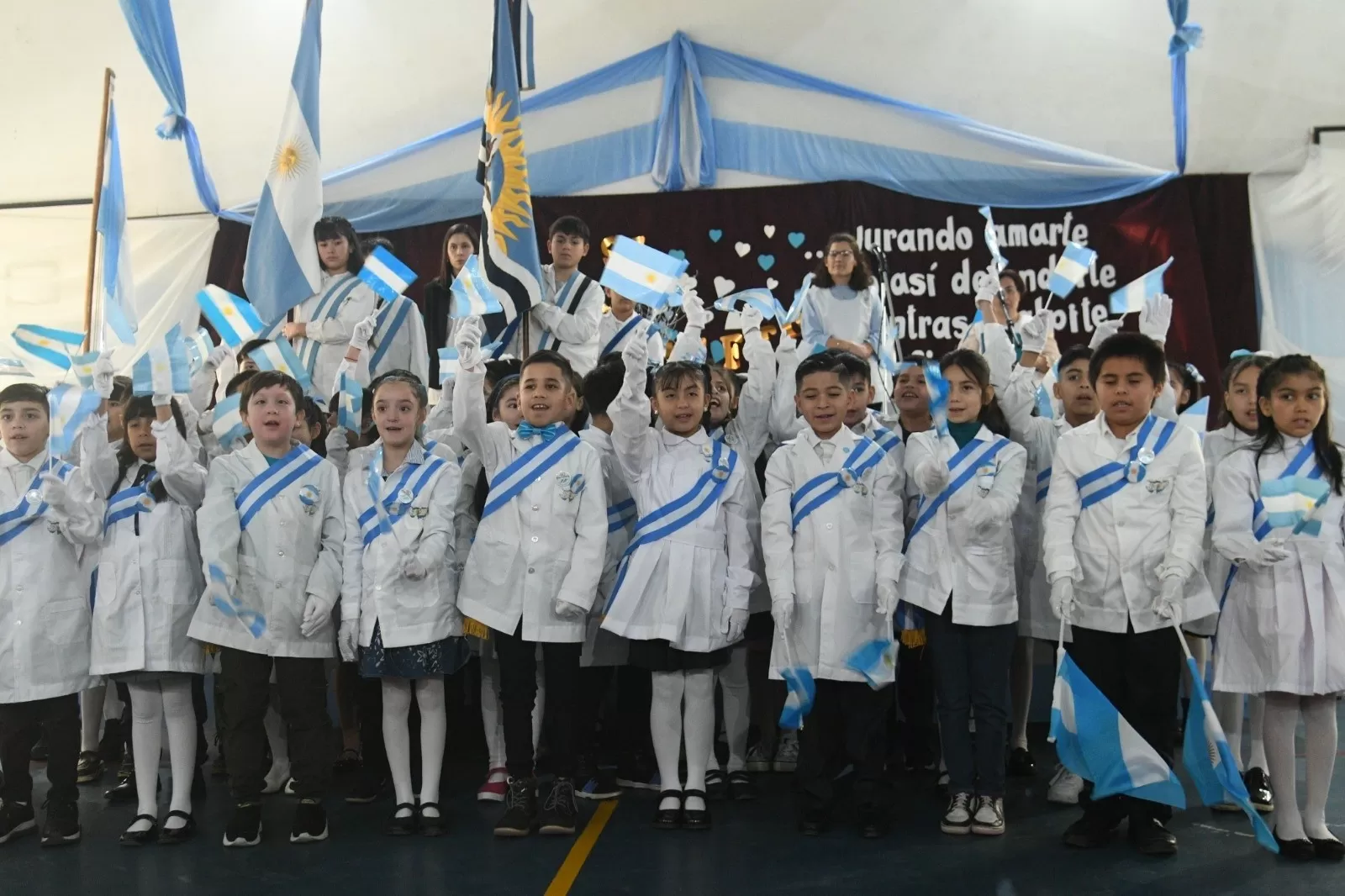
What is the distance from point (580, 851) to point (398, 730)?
2.35 ft

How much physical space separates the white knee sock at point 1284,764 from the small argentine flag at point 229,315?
371 centimetres

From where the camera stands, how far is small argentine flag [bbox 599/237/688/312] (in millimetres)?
4441

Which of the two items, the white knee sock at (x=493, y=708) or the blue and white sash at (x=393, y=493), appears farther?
the white knee sock at (x=493, y=708)

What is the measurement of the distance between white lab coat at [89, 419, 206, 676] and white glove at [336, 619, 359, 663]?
471 mm

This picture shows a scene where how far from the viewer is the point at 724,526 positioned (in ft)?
13.3

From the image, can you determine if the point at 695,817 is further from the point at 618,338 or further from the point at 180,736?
the point at 618,338

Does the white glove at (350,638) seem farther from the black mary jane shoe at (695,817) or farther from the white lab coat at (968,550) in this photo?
the white lab coat at (968,550)

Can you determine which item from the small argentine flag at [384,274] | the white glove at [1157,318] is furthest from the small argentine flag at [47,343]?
the white glove at [1157,318]

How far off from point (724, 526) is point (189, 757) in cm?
180

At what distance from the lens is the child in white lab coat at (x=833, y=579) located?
3824 millimetres

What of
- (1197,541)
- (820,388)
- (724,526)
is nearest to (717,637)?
(724,526)

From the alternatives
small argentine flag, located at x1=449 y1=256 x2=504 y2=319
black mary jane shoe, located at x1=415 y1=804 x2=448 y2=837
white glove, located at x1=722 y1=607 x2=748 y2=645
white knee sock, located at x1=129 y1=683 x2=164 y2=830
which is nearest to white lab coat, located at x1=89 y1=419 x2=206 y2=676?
white knee sock, located at x1=129 y1=683 x2=164 y2=830

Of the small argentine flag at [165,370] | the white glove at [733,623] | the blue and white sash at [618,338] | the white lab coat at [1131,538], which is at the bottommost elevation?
the white glove at [733,623]

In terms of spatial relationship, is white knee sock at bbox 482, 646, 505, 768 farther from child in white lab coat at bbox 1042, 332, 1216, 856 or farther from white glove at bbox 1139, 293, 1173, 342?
white glove at bbox 1139, 293, 1173, 342
